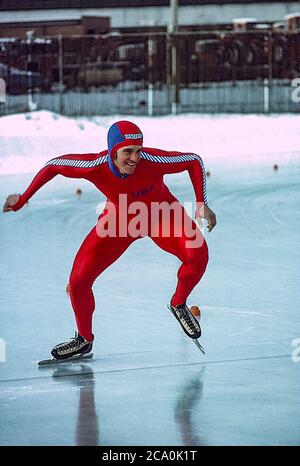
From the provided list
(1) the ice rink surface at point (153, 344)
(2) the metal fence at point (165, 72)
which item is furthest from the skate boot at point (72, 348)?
(2) the metal fence at point (165, 72)

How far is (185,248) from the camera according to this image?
8453 mm

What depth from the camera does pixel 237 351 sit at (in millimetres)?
8609

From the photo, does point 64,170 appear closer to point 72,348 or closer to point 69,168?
Result: point 69,168

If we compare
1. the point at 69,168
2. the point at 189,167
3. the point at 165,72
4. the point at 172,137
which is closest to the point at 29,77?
the point at 165,72

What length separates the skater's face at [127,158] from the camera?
805cm

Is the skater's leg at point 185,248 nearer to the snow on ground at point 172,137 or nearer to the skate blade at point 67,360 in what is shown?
the skate blade at point 67,360

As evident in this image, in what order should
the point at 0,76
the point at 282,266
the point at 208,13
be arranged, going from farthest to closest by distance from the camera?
the point at 208,13 → the point at 0,76 → the point at 282,266

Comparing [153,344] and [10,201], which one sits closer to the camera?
[10,201]

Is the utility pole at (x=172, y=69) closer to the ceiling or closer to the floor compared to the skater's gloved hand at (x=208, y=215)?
closer to the floor

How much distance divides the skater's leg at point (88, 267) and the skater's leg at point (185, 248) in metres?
0.24

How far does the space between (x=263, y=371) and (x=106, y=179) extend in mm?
1485

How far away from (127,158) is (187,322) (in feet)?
3.76
